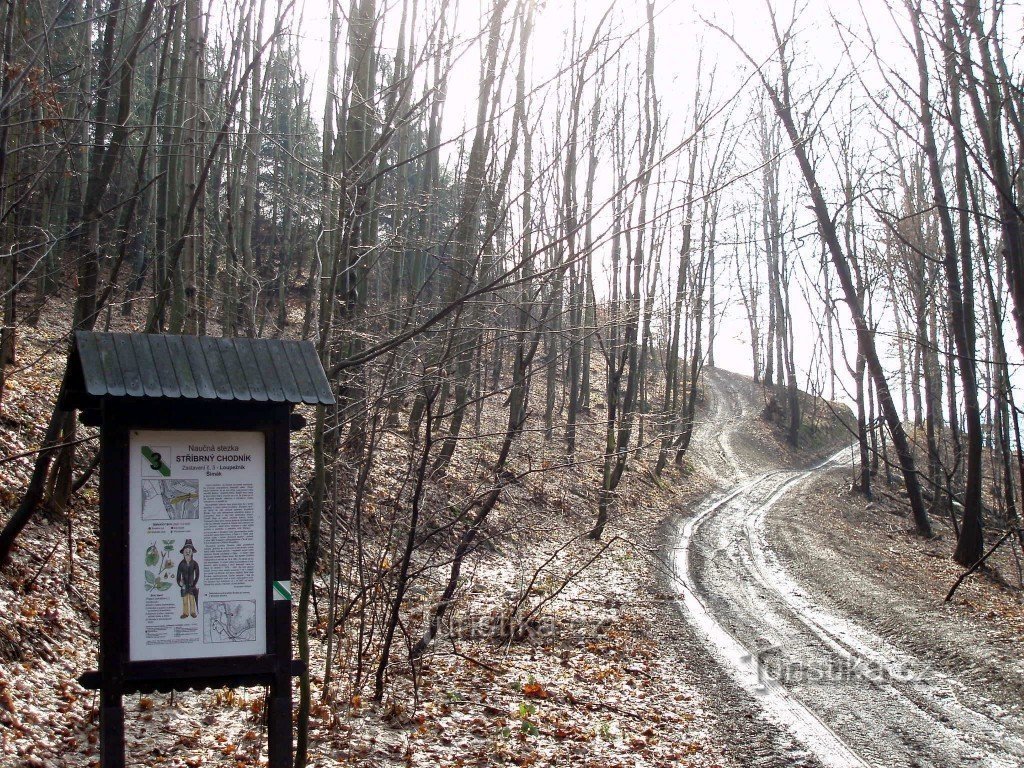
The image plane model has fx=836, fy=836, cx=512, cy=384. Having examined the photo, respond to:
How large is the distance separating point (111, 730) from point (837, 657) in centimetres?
799

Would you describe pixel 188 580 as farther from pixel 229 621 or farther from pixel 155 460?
pixel 155 460

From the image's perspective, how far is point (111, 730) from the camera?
13.8 feet

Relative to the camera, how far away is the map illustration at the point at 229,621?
434 centimetres

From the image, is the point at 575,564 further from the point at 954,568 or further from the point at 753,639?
the point at 954,568

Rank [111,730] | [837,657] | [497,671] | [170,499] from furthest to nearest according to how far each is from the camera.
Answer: [837,657] < [497,671] < [170,499] < [111,730]

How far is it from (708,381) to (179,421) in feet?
194

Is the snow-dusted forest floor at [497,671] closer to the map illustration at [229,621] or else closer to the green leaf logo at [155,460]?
the map illustration at [229,621]

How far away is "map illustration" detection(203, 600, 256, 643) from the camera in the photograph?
4.34m

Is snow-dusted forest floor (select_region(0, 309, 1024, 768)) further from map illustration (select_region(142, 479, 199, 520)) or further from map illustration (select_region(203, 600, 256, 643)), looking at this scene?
map illustration (select_region(142, 479, 199, 520))

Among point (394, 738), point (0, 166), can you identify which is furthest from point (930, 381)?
point (0, 166)

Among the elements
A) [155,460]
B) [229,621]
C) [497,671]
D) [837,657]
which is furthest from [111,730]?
[837,657]

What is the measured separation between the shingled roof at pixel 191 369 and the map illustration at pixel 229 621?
1.09 metres

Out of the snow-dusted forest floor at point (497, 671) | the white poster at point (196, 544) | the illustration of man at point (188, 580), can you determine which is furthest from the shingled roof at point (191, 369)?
the snow-dusted forest floor at point (497, 671)

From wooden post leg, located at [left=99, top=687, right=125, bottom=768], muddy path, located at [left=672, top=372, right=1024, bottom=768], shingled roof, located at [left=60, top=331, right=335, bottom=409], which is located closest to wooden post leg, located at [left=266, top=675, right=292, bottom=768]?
wooden post leg, located at [left=99, top=687, right=125, bottom=768]
